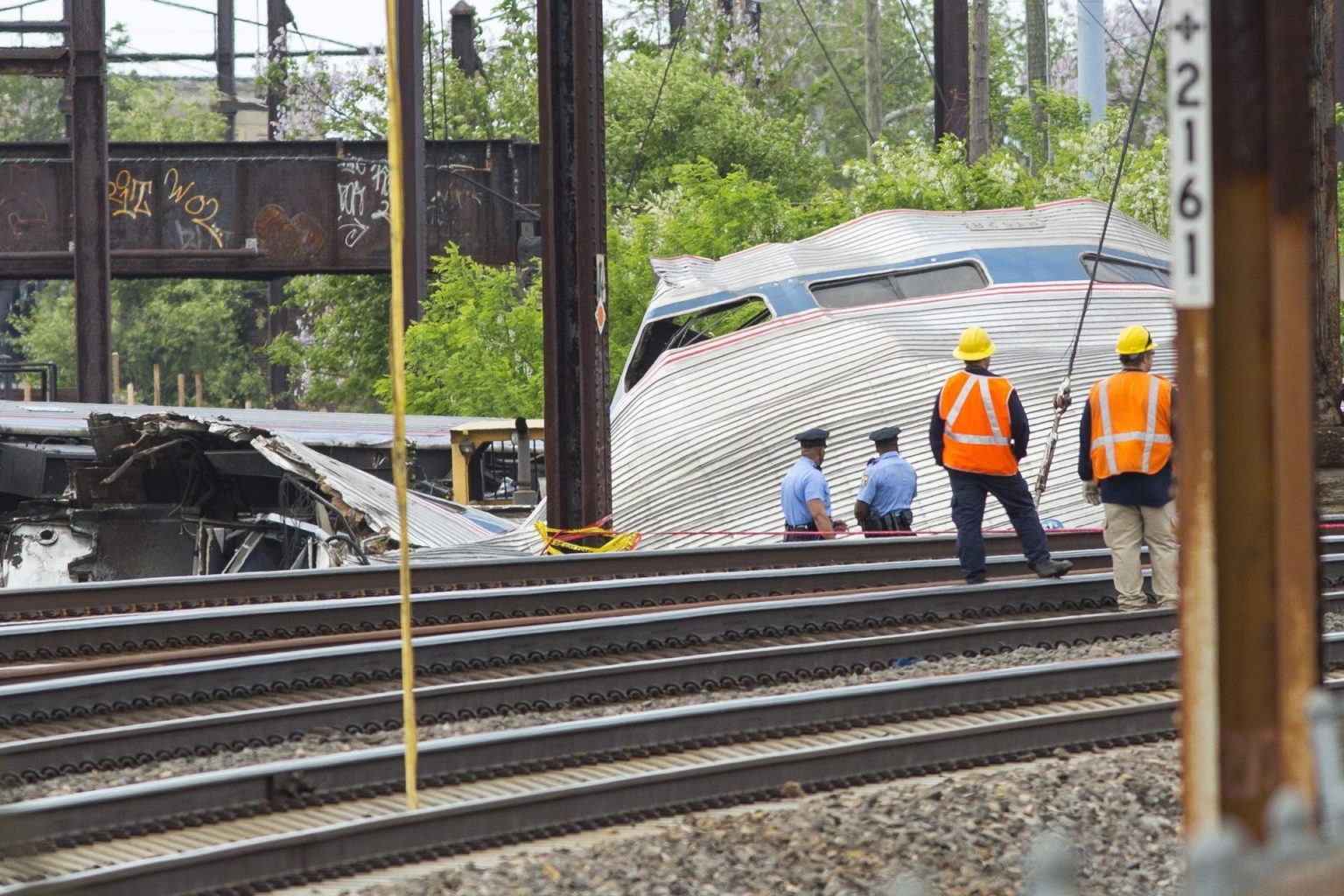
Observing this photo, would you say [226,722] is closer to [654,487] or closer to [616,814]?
[616,814]

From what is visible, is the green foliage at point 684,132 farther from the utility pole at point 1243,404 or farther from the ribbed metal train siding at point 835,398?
the utility pole at point 1243,404

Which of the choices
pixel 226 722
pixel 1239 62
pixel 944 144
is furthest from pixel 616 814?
pixel 944 144

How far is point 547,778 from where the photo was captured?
762 centimetres

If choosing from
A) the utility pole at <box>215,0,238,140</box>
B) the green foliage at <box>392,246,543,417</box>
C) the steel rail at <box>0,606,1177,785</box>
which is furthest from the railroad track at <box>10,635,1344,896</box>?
the utility pole at <box>215,0,238,140</box>

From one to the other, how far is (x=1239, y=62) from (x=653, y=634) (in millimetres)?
6666

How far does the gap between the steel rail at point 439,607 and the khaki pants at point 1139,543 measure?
1.24 meters

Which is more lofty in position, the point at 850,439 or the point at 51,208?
the point at 51,208

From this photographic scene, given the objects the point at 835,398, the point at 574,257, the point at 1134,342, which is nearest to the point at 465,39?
the point at 835,398

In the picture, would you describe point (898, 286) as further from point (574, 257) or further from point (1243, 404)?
point (1243, 404)

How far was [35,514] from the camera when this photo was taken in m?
15.8

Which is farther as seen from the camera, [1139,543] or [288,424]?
[288,424]

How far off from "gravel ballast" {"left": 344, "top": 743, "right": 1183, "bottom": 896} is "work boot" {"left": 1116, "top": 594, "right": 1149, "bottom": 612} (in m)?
3.13

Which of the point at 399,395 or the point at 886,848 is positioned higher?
the point at 399,395

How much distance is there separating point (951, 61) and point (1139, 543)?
18.8 meters
